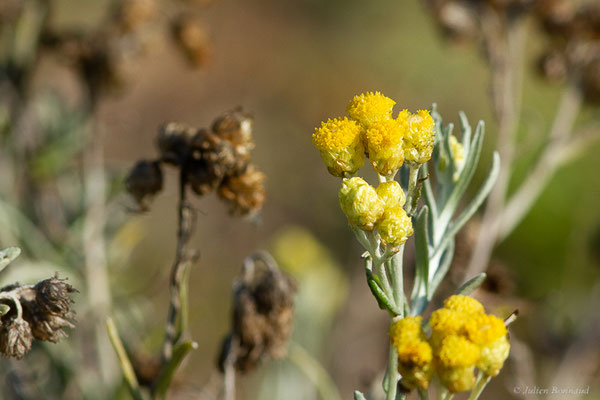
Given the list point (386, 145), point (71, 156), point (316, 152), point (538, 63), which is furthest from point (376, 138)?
point (316, 152)

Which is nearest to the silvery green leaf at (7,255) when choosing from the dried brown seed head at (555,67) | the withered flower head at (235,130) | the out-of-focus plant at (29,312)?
the out-of-focus plant at (29,312)

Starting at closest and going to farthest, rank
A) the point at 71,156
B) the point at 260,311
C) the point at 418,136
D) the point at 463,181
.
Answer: the point at 418,136 < the point at 463,181 < the point at 260,311 < the point at 71,156

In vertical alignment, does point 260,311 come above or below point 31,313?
below

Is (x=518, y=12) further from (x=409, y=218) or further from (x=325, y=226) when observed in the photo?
(x=325, y=226)

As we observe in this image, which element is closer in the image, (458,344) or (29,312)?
(458,344)

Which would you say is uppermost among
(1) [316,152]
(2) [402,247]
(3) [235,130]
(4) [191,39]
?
(4) [191,39]

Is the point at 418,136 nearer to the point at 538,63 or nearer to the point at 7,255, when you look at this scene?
the point at 7,255

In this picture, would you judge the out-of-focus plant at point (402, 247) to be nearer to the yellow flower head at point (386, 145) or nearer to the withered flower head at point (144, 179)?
the yellow flower head at point (386, 145)
